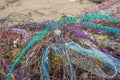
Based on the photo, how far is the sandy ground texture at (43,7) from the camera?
20.9 ft

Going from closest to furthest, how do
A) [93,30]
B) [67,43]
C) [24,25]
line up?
[67,43] → [93,30] → [24,25]

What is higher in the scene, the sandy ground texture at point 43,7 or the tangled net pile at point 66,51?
the tangled net pile at point 66,51

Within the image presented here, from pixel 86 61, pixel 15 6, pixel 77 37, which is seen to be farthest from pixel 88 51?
pixel 15 6

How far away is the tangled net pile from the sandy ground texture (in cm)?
281

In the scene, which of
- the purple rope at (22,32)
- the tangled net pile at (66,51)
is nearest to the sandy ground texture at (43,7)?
the purple rope at (22,32)

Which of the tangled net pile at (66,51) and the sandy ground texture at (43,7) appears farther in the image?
the sandy ground texture at (43,7)

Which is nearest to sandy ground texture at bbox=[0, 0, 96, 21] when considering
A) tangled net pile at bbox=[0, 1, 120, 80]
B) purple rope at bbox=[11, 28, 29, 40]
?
purple rope at bbox=[11, 28, 29, 40]

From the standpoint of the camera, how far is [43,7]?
6.98 m

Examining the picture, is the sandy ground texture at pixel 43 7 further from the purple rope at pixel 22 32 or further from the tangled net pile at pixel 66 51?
the tangled net pile at pixel 66 51

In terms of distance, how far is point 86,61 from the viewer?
2.72 m

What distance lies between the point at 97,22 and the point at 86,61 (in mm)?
820

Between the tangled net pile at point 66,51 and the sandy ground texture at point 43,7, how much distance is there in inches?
111

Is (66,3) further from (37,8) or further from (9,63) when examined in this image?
(9,63)

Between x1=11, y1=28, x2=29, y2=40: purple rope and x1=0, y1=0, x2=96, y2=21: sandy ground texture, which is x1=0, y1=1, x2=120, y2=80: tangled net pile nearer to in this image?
x1=11, y1=28, x2=29, y2=40: purple rope
